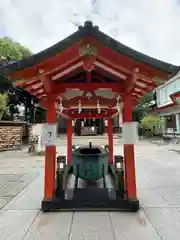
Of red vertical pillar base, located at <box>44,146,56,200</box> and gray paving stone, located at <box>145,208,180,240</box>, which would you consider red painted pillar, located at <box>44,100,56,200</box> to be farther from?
gray paving stone, located at <box>145,208,180,240</box>

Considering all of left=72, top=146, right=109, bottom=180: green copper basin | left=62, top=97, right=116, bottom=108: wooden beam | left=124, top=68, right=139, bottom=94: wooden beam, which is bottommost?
left=72, top=146, right=109, bottom=180: green copper basin

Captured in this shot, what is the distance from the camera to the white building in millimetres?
21231

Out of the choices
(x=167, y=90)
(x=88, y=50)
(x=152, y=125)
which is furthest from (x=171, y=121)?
(x=88, y=50)

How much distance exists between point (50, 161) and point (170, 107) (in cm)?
1978

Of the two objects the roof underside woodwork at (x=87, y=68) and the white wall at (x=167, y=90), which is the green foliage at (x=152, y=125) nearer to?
the white wall at (x=167, y=90)

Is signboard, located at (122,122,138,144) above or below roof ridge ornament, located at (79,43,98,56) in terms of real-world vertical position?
below

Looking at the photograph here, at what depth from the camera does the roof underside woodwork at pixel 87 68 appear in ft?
10.4

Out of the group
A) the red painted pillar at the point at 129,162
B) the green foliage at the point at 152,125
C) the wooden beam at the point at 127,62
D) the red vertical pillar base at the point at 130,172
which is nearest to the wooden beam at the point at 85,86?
the red painted pillar at the point at 129,162

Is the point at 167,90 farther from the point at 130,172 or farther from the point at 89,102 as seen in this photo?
the point at 130,172

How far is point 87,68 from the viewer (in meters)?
3.42

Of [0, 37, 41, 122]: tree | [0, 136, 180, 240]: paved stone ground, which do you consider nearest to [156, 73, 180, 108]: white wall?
[0, 37, 41, 122]: tree

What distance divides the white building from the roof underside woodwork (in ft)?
50.4

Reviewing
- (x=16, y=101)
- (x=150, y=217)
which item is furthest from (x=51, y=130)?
(x=16, y=101)

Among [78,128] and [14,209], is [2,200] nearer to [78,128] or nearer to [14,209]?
[14,209]
